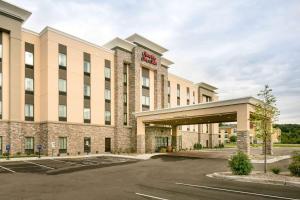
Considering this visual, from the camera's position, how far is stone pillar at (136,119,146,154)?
43000mm

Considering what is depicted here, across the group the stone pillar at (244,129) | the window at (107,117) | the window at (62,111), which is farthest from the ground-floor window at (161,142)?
the stone pillar at (244,129)

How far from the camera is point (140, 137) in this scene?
43188 mm

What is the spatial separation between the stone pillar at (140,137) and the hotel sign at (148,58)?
11741mm

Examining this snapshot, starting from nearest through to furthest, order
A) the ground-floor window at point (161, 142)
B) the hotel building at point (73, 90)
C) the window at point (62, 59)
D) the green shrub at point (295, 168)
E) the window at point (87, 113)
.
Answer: the green shrub at point (295, 168) < the hotel building at point (73, 90) < the window at point (62, 59) < the window at point (87, 113) < the ground-floor window at point (161, 142)

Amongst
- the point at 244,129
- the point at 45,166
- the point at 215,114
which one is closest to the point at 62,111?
the point at 45,166

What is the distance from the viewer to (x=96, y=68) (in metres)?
42.0

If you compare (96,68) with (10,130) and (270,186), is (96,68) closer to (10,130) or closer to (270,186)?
(10,130)

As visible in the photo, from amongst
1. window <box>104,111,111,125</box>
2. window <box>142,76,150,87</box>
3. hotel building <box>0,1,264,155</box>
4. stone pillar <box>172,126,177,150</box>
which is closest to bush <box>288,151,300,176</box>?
hotel building <box>0,1,264,155</box>

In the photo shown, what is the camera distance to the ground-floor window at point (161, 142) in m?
47.5

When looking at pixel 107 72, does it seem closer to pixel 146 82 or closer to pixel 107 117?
pixel 107 117

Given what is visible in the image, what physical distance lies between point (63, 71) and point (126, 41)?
12.3m

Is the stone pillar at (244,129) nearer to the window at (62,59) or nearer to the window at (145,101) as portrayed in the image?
the window at (145,101)

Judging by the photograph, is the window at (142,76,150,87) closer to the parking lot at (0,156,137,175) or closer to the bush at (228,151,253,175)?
the parking lot at (0,156,137,175)

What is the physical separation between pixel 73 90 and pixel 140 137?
508 inches
